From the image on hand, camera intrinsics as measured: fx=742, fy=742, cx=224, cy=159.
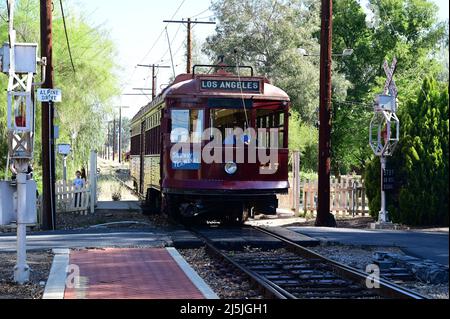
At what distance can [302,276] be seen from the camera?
995 cm

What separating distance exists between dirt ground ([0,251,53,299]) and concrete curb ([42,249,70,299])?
0.37ft

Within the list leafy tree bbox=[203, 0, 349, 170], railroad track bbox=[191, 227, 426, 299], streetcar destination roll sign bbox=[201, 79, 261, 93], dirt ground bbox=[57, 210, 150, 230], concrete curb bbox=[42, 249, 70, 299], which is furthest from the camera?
leafy tree bbox=[203, 0, 349, 170]

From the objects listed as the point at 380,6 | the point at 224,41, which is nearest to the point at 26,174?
the point at 224,41

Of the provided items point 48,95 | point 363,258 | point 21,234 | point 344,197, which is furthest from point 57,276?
point 344,197

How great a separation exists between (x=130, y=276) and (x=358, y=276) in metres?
2.95

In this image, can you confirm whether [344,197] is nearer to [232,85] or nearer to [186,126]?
[232,85]

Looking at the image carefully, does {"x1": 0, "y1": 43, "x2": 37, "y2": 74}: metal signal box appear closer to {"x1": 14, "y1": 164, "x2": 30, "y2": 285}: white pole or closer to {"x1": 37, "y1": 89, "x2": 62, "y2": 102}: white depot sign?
{"x1": 14, "y1": 164, "x2": 30, "y2": 285}: white pole

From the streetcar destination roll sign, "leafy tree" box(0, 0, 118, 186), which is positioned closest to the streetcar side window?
the streetcar destination roll sign

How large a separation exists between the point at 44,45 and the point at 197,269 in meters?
8.87

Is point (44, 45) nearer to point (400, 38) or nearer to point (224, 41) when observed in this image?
point (224, 41)

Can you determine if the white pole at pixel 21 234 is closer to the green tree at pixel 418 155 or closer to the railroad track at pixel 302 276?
the railroad track at pixel 302 276

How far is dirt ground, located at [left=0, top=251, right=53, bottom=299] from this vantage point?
29.0 feet

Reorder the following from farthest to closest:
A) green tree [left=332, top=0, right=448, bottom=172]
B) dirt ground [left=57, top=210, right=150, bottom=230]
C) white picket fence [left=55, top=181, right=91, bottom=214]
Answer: green tree [left=332, top=0, right=448, bottom=172]
white picket fence [left=55, top=181, right=91, bottom=214]
dirt ground [left=57, top=210, right=150, bottom=230]

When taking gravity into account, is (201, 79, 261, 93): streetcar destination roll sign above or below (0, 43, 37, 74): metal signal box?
above
